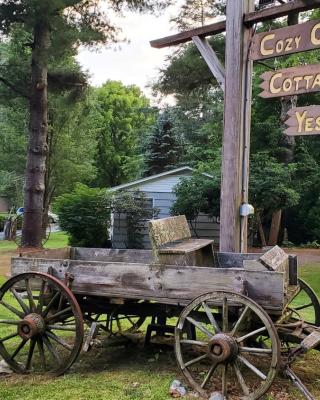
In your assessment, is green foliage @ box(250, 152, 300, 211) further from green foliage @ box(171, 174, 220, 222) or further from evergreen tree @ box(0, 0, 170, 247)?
evergreen tree @ box(0, 0, 170, 247)

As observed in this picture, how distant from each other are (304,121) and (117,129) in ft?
126

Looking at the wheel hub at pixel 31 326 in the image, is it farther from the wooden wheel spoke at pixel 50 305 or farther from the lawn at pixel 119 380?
the lawn at pixel 119 380

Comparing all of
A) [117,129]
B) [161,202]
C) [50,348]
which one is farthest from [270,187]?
[117,129]

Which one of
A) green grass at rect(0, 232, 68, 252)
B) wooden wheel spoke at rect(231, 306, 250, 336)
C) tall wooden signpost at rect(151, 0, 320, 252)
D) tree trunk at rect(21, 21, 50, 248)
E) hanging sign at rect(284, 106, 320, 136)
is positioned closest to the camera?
wooden wheel spoke at rect(231, 306, 250, 336)

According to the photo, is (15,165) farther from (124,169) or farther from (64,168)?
(124,169)

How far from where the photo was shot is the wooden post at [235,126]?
Result: 5328 mm

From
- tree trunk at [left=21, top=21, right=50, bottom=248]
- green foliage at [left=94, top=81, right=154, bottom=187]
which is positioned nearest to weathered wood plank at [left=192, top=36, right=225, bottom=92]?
tree trunk at [left=21, top=21, right=50, bottom=248]

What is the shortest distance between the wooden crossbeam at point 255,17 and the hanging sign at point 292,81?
29.6 inches

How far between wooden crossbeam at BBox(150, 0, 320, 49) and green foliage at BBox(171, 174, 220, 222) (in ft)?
35.4

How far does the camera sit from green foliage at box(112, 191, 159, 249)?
17453mm

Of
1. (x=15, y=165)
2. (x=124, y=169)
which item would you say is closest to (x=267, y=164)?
(x=15, y=165)

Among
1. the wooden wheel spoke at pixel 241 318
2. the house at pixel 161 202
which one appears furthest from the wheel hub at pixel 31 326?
the house at pixel 161 202

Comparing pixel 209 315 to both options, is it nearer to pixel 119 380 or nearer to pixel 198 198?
pixel 119 380

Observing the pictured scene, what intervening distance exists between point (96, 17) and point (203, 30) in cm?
1043
